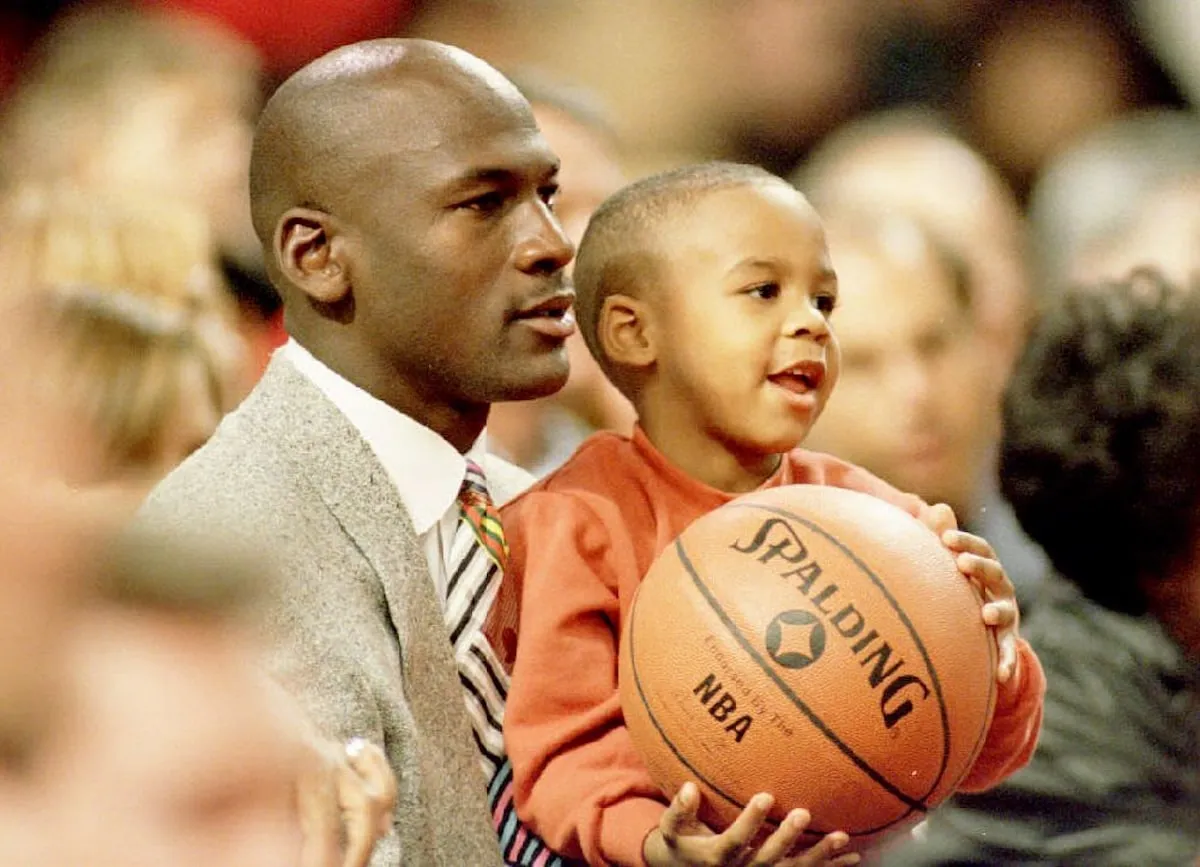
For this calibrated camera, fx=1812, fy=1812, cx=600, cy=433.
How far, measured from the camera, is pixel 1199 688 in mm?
3043

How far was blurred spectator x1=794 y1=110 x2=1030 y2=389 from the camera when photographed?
11.2 feet

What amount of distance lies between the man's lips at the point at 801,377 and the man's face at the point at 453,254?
0.25 meters

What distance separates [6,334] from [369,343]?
121cm

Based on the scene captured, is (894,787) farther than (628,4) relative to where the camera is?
No

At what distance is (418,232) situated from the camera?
1839 millimetres

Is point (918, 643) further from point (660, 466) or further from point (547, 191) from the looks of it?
point (547, 191)

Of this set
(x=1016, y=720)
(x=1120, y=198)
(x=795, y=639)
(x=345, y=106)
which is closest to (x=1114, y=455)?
(x=1120, y=198)

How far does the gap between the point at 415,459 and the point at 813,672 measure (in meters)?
0.48

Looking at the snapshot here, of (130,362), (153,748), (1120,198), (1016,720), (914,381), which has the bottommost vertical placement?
(914,381)

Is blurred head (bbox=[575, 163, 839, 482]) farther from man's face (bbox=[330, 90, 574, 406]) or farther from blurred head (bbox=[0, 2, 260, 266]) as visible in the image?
blurred head (bbox=[0, 2, 260, 266])

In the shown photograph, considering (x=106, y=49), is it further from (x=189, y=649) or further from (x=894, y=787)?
(x=189, y=649)

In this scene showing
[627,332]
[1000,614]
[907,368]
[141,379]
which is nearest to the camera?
[1000,614]

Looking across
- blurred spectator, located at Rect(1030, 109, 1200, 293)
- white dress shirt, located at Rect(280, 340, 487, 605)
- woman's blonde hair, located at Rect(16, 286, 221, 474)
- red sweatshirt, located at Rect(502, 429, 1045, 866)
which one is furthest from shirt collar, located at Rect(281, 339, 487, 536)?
blurred spectator, located at Rect(1030, 109, 1200, 293)

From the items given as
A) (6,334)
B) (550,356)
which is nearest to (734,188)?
(550,356)
